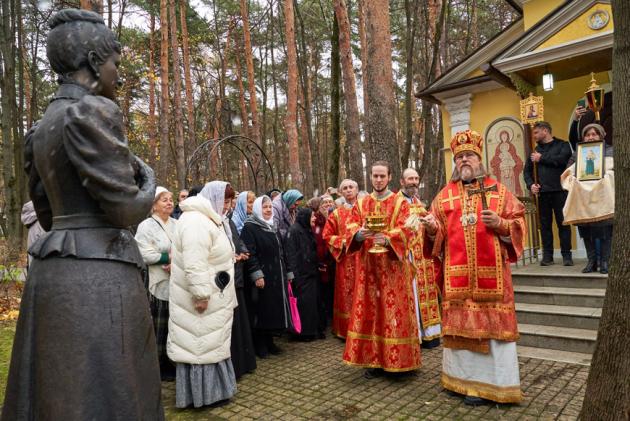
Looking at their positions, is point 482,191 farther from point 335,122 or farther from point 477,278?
point 335,122

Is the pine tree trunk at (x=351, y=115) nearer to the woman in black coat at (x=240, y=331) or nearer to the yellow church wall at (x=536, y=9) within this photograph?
the yellow church wall at (x=536, y=9)

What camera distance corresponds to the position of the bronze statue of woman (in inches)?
73.7

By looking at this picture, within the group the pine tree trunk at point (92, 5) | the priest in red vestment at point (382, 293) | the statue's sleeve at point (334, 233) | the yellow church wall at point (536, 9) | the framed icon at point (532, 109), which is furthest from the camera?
the yellow church wall at point (536, 9)

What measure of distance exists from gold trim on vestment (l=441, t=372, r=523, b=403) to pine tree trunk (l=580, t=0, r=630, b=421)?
43.7 inches

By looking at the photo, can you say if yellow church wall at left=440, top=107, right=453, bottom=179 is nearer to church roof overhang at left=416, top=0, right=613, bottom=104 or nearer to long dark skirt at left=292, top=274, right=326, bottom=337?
church roof overhang at left=416, top=0, right=613, bottom=104

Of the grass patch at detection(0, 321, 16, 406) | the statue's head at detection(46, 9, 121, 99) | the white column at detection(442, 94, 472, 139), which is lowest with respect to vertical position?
the grass patch at detection(0, 321, 16, 406)

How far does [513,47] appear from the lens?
884 centimetres

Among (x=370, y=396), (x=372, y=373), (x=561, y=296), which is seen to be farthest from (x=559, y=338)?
(x=370, y=396)

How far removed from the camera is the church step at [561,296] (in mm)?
6312

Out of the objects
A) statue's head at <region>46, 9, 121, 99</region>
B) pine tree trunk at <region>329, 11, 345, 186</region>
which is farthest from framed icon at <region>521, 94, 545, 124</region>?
statue's head at <region>46, 9, 121, 99</region>

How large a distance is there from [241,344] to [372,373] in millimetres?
1471

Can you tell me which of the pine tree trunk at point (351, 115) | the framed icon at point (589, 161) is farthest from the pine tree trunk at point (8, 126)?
the framed icon at point (589, 161)

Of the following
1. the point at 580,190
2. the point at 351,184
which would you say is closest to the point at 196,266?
the point at 351,184

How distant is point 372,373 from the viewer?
512cm
